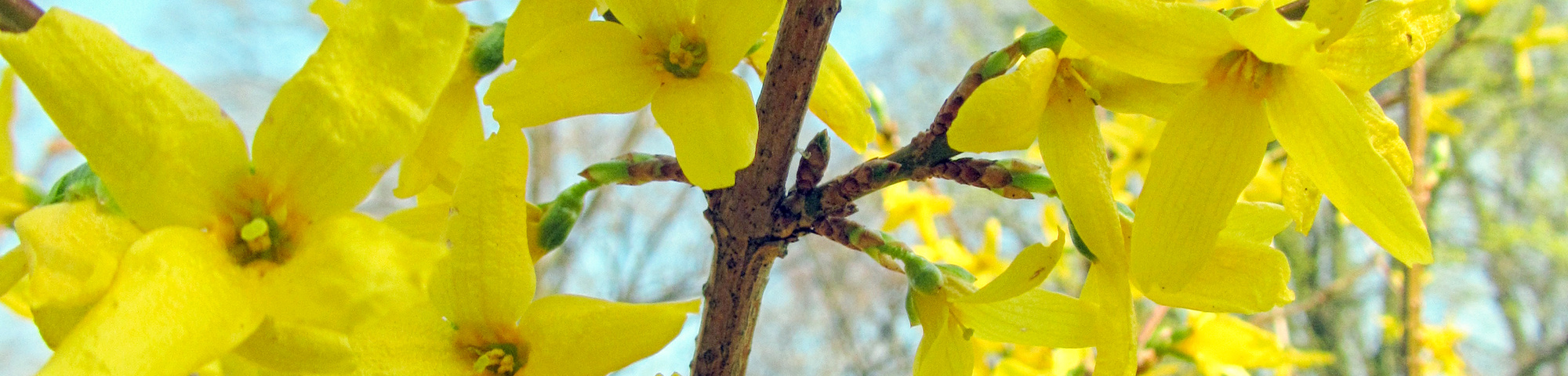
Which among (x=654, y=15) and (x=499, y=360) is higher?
(x=654, y=15)

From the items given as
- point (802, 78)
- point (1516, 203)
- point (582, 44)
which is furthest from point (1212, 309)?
point (1516, 203)

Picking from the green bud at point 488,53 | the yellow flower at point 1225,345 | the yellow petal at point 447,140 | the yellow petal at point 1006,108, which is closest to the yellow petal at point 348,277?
the yellow petal at point 447,140

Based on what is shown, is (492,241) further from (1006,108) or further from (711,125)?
(1006,108)

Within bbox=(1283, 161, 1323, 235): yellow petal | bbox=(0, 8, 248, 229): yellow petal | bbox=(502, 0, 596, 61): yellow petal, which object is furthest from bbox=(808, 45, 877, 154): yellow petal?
bbox=(0, 8, 248, 229): yellow petal

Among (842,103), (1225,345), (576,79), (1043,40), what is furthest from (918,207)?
(576,79)

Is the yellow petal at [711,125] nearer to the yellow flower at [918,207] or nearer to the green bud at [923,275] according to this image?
the green bud at [923,275]

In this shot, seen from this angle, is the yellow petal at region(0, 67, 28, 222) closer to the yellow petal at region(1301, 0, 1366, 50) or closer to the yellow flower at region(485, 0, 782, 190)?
the yellow flower at region(485, 0, 782, 190)
